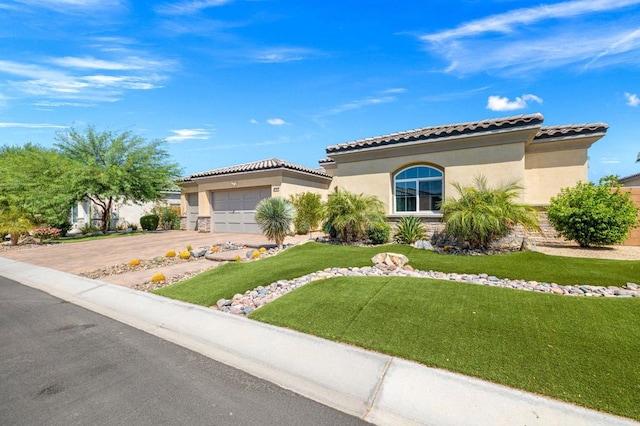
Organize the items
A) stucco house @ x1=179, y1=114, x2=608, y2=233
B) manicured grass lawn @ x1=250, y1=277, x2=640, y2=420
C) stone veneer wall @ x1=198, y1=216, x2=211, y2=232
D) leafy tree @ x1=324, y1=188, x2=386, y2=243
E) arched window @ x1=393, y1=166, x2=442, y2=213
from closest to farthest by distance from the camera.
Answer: manicured grass lawn @ x1=250, y1=277, x2=640, y2=420 < stucco house @ x1=179, y1=114, x2=608, y2=233 < leafy tree @ x1=324, y1=188, x2=386, y2=243 < arched window @ x1=393, y1=166, x2=442, y2=213 < stone veneer wall @ x1=198, y1=216, x2=211, y2=232

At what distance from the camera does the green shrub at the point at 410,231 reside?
11.4 meters

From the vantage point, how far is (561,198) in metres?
10.1

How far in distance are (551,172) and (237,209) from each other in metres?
16.8

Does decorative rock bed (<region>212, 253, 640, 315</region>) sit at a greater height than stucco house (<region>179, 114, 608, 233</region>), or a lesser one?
lesser

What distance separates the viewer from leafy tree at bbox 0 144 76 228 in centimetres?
1836

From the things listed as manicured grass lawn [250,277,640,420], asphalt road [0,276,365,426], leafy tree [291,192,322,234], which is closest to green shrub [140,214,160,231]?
leafy tree [291,192,322,234]

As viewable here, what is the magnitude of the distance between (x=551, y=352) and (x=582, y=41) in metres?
10.0

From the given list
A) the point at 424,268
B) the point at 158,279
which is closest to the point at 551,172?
the point at 424,268

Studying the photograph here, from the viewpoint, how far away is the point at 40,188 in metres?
19.4

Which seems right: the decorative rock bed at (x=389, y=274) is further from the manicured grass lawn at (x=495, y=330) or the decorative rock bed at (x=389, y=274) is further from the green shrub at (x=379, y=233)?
the green shrub at (x=379, y=233)

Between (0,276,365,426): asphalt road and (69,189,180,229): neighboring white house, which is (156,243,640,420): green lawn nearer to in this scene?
(0,276,365,426): asphalt road

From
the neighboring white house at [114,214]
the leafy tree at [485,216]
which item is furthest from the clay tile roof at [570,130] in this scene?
the neighboring white house at [114,214]

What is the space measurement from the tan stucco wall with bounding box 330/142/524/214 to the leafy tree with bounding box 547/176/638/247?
5.53 ft

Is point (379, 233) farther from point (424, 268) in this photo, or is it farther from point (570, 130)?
point (570, 130)
